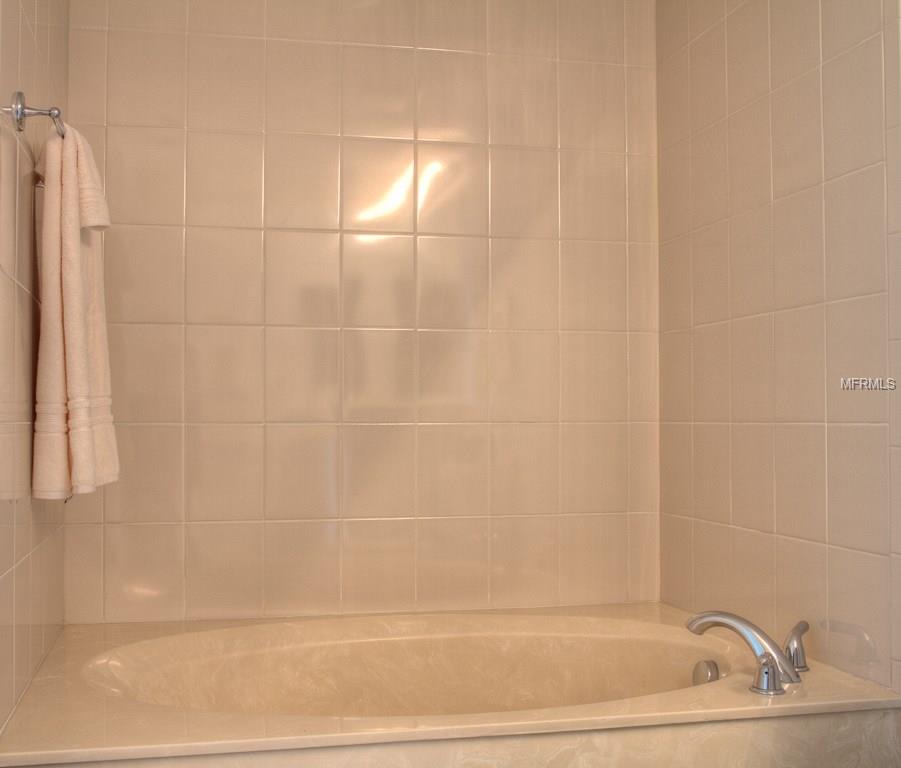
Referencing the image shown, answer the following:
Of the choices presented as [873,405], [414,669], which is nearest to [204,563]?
[414,669]

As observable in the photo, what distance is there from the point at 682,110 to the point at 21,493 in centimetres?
178

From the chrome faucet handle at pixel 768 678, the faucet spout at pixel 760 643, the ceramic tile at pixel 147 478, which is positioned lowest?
the chrome faucet handle at pixel 768 678

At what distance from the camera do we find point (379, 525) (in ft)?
7.55

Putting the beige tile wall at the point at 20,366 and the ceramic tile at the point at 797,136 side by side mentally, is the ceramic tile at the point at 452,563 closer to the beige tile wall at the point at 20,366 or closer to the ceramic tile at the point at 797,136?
the beige tile wall at the point at 20,366

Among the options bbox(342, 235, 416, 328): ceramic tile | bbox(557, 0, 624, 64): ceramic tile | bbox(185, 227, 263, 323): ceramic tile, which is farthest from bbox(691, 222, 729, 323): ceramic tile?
bbox(185, 227, 263, 323): ceramic tile

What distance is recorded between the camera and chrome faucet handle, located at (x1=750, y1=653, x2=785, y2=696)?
1610 millimetres

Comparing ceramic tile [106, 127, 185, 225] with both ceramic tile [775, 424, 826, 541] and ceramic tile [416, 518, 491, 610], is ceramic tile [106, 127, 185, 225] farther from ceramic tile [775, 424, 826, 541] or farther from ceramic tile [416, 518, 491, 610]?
ceramic tile [775, 424, 826, 541]

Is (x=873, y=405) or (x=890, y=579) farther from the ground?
(x=873, y=405)

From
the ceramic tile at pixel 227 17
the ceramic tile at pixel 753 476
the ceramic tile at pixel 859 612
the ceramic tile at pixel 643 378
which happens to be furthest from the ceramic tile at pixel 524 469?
the ceramic tile at pixel 227 17

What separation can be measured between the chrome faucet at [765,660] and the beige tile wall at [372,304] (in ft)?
2.53

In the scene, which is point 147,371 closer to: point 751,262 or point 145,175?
point 145,175

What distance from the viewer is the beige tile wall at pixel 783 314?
165 cm

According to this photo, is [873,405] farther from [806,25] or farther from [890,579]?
[806,25]

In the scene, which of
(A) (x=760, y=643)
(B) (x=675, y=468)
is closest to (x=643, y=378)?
(B) (x=675, y=468)
